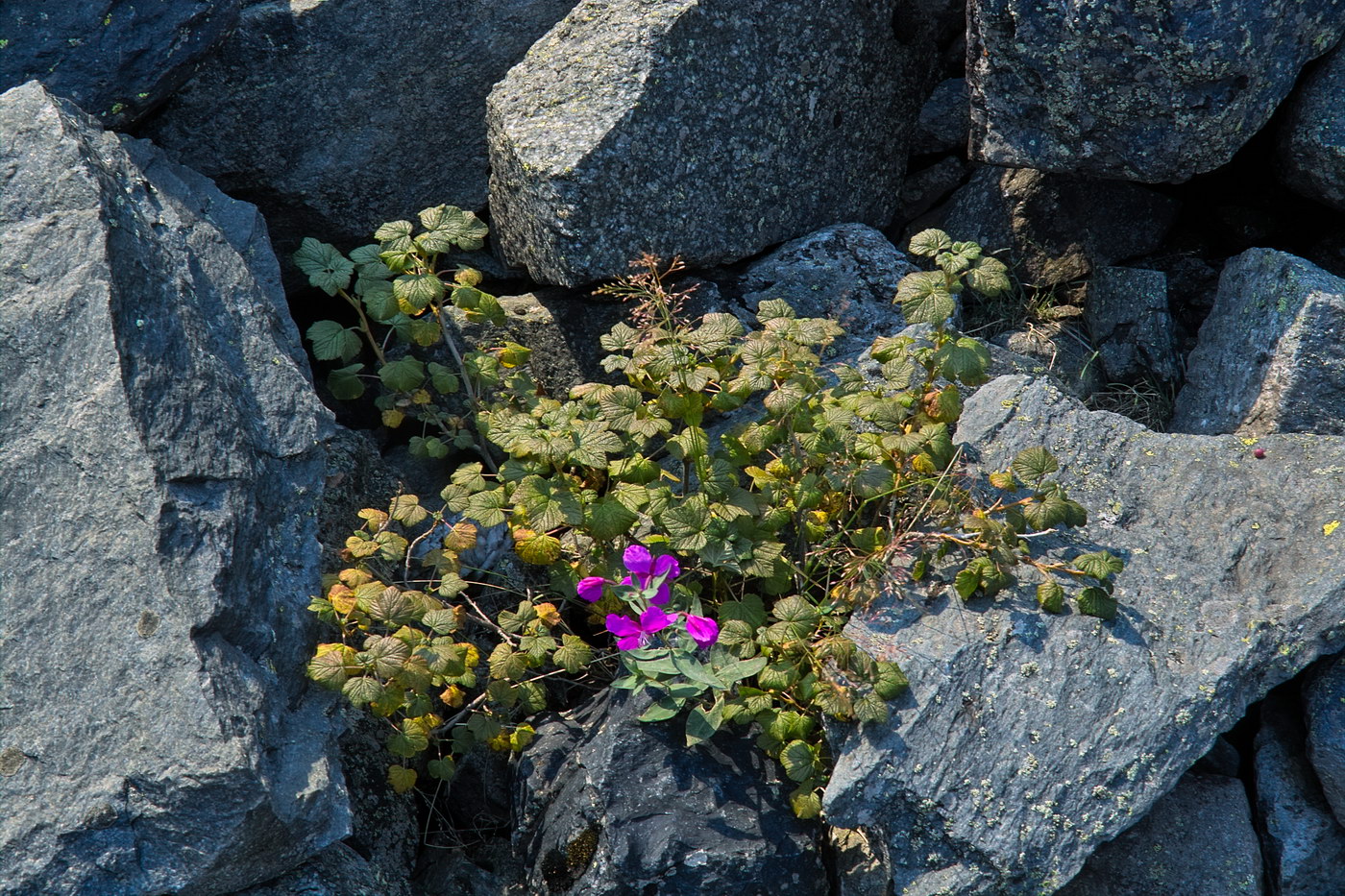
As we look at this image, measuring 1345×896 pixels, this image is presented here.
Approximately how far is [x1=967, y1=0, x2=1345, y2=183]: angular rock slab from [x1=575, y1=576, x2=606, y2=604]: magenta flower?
2050 mm

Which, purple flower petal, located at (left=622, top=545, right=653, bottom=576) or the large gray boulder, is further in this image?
the large gray boulder

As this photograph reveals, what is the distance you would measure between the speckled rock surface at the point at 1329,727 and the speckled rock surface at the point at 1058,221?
187 cm

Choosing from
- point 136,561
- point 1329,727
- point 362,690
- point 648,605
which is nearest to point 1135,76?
point 1329,727

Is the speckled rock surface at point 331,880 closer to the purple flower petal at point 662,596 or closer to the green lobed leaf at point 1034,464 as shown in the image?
the purple flower petal at point 662,596

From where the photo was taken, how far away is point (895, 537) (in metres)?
2.90

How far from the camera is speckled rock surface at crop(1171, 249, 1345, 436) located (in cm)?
338

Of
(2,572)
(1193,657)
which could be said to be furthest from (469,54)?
(1193,657)

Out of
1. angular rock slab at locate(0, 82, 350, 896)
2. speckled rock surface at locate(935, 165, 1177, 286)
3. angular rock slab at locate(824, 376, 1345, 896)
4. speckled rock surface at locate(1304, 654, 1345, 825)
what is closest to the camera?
angular rock slab at locate(0, 82, 350, 896)

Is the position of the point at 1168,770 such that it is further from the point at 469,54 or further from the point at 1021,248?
the point at 469,54

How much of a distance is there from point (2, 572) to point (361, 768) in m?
1.04

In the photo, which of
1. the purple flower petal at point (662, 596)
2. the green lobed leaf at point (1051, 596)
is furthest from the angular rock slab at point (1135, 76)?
the purple flower petal at point (662, 596)

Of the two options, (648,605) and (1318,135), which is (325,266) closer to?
(648,605)

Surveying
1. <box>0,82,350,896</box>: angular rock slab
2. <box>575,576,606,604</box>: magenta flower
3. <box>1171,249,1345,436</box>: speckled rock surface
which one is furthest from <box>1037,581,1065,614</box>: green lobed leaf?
<box>0,82,350,896</box>: angular rock slab

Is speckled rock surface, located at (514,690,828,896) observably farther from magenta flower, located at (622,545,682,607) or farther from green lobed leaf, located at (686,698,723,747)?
magenta flower, located at (622,545,682,607)
